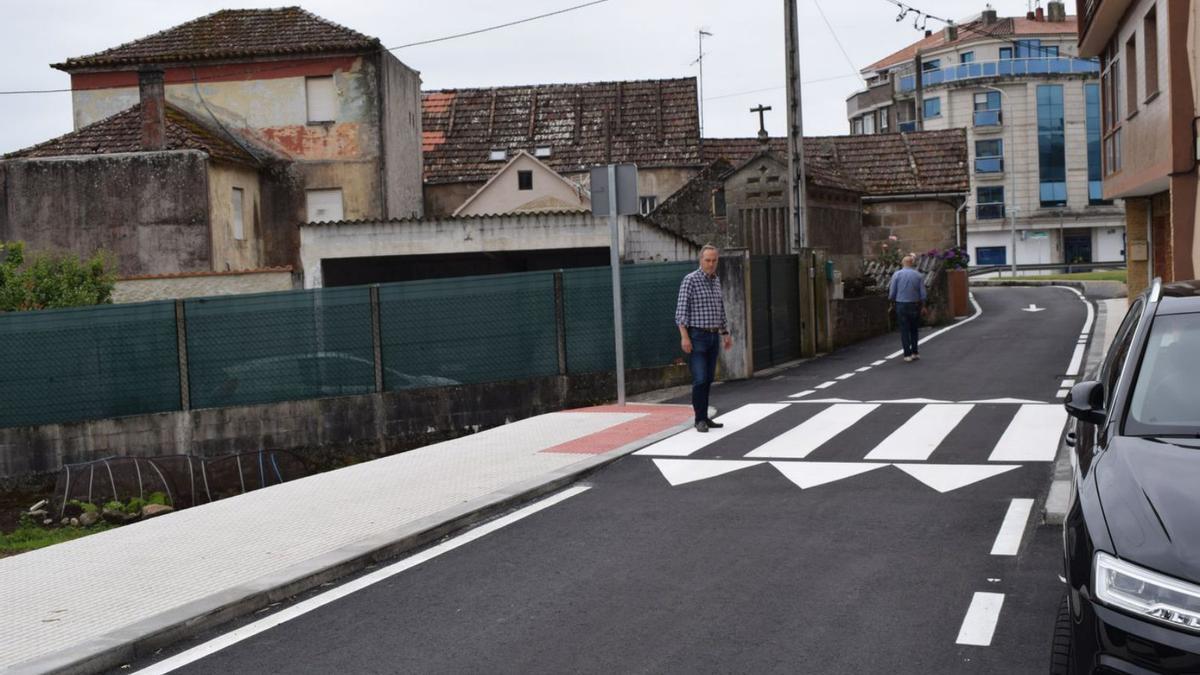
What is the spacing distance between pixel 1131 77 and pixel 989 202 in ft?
209

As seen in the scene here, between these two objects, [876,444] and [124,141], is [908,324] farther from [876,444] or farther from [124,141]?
[124,141]

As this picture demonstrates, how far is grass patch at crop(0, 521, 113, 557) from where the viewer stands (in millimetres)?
13334

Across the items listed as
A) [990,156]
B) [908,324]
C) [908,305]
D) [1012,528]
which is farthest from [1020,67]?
[1012,528]

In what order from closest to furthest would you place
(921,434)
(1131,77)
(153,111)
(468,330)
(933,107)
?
1. (921,434)
2. (468,330)
3. (1131,77)
4. (153,111)
5. (933,107)

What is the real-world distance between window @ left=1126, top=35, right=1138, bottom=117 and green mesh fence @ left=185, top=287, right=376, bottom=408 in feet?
44.6

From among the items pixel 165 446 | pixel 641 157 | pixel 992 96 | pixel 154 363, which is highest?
pixel 992 96

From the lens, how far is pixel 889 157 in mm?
48125

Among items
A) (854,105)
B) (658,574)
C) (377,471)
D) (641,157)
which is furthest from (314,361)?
(854,105)

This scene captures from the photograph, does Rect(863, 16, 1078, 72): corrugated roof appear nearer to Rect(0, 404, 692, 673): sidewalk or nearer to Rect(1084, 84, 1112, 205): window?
Rect(1084, 84, 1112, 205): window

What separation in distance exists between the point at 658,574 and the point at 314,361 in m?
12.7

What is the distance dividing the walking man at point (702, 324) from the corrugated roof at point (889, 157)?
1308 inches

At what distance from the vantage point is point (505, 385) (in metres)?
18.7

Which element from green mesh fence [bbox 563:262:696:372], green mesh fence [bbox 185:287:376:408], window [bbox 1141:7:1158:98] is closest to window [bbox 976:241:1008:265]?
window [bbox 1141:7:1158:98]

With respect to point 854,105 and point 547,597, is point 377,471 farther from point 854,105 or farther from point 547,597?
point 854,105
